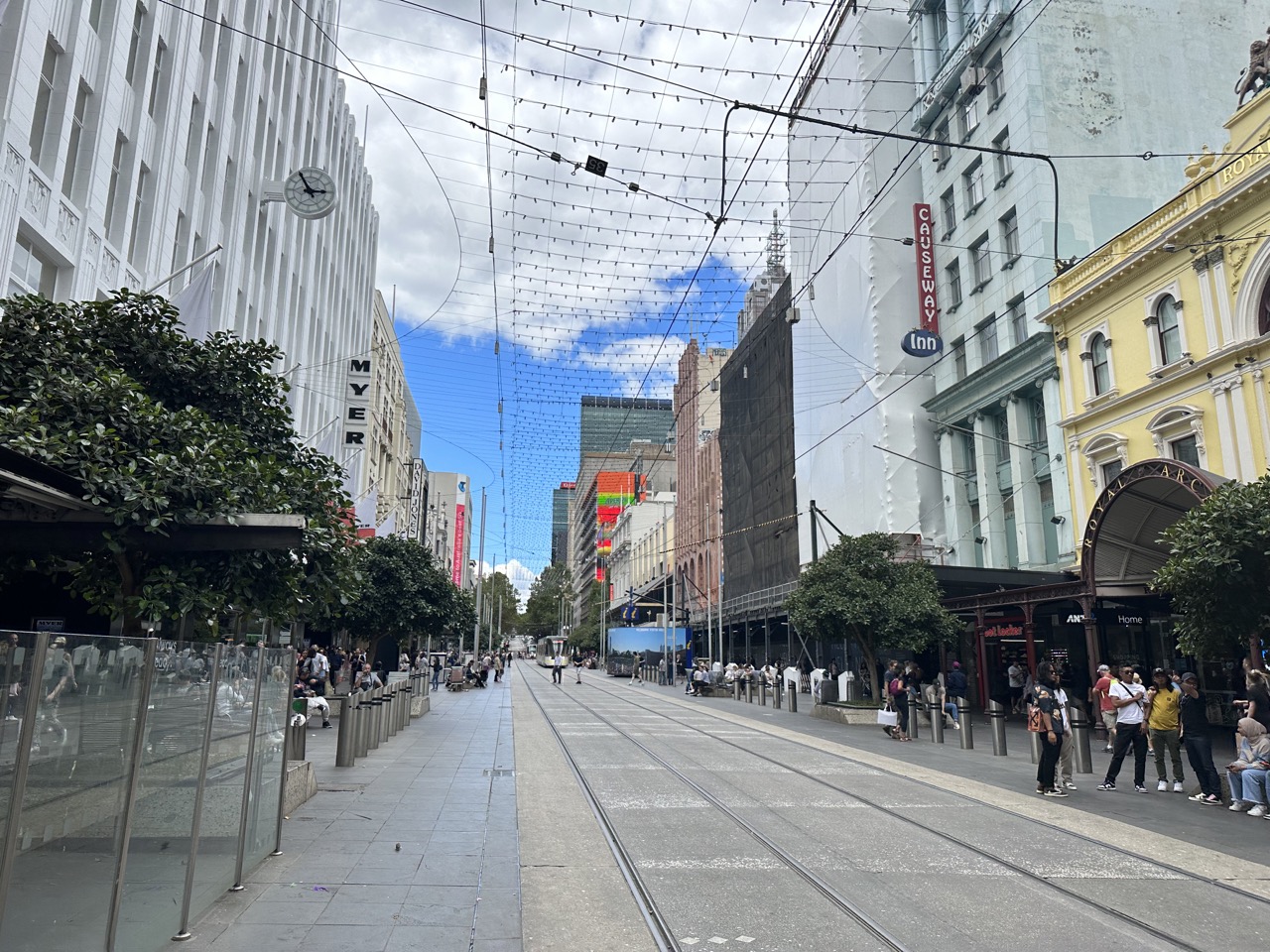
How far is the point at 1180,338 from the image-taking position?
2372 cm

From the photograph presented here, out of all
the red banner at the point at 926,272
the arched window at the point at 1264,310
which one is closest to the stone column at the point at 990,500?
the red banner at the point at 926,272

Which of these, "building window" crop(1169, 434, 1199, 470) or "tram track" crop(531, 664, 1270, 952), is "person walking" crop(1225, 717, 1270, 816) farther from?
"building window" crop(1169, 434, 1199, 470)

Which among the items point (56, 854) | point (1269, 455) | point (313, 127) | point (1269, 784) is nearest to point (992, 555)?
point (1269, 455)

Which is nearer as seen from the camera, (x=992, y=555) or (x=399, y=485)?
(x=992, y=555)

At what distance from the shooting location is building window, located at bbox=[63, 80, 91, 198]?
16453 millimetres

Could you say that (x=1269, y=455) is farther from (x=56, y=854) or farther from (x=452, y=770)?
(x=56, y=854)

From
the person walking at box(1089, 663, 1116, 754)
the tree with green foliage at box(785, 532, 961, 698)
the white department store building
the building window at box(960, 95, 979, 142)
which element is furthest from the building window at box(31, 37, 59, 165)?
the building window at box(960, 95, 979, 142)

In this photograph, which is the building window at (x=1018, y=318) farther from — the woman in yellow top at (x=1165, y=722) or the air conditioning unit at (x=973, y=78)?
the woman in yellow top at (x=1165, y=722)

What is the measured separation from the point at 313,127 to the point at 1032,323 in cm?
2695

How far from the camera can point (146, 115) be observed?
19422 mm

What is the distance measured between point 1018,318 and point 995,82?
32.8 feet

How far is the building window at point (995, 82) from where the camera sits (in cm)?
3531

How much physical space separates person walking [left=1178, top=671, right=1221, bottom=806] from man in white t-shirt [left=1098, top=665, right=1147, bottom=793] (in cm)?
82

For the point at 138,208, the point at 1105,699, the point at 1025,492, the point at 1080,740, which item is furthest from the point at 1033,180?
the point at 138,208
